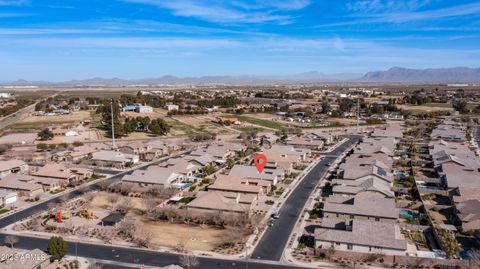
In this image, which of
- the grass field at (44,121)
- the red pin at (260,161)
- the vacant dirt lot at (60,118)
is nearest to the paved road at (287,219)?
the red pin at (260,161)

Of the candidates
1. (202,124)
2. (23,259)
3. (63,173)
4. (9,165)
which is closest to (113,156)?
(63,173)

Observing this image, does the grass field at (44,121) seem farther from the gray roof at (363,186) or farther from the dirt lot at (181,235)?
the gray roof at (363,186)

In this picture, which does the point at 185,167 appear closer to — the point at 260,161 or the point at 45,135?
the point at 260,161

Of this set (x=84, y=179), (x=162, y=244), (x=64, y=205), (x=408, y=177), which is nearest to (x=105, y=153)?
(x=84, y=179)

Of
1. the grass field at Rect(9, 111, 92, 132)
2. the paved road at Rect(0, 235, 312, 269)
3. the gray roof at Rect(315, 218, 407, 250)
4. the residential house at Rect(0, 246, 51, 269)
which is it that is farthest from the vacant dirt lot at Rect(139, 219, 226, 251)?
the grass field at Rect(9, 111, 92, 132)

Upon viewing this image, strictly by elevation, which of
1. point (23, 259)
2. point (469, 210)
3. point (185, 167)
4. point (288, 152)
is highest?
point (288, 152)

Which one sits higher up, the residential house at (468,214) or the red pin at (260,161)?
the red pin at (260,161)

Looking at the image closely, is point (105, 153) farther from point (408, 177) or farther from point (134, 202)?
point (408, 177)
